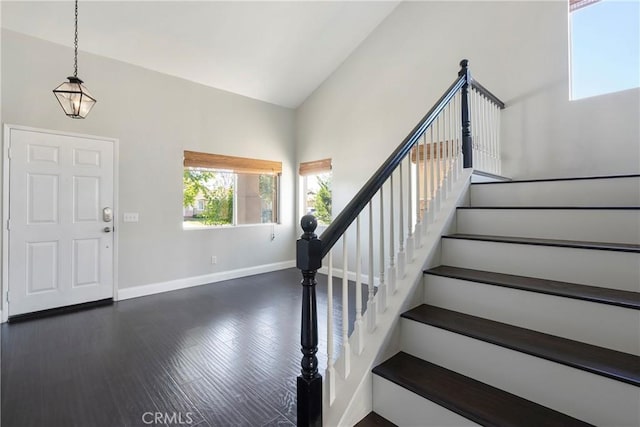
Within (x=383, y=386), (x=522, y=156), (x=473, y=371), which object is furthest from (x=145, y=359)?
(x=522, y=156)

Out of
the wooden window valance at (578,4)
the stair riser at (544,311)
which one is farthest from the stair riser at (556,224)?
the wooden window valance at (578,4)

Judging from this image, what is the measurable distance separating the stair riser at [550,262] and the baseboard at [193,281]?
392 centimetres

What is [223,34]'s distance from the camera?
4.06 m

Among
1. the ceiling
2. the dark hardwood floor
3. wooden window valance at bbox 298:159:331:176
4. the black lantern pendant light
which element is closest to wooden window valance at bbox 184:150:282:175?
wooden window valance at bbox 298:159:331:176

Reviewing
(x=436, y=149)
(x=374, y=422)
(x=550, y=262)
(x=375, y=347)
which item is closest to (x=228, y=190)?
(x=436, y=149)

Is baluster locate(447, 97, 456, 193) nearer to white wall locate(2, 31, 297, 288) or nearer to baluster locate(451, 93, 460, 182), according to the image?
baluster locate(451, 93, 460, 182)

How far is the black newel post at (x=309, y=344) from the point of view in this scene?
50.4 inches

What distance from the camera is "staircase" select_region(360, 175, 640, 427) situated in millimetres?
1158

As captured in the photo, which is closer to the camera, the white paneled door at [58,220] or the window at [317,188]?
the white paneled door at [58,220]

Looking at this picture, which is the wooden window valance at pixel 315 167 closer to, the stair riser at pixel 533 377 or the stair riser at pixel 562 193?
the stair riser at pixel 562 193

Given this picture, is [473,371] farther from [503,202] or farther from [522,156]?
[522,156]

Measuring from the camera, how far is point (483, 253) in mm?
1875

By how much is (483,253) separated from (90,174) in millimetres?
4416

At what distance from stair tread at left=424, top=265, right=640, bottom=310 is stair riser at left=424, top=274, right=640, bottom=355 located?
2 cm
